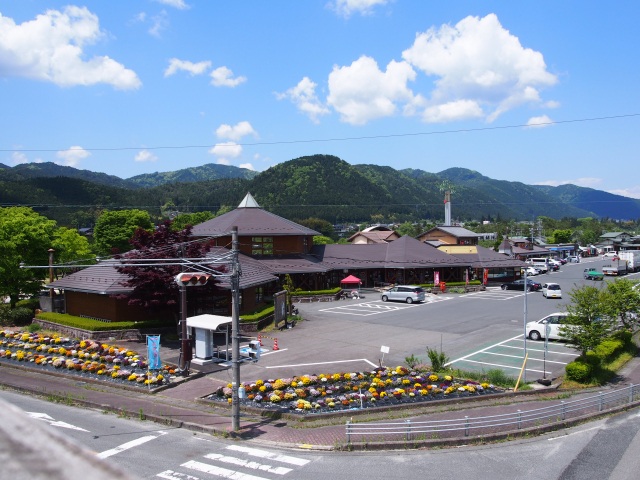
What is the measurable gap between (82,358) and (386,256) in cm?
3734

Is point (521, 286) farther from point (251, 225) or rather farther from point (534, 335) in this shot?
point (251, 225)

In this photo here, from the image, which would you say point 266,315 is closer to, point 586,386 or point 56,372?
point 56,372

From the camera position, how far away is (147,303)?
26.2 m

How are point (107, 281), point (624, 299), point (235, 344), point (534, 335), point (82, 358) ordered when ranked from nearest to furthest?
point (235, 344) < point (82, 358) < point (624, 299) < point (534, 335) < point (107, 281)

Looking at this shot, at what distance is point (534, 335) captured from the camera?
92.7 ft

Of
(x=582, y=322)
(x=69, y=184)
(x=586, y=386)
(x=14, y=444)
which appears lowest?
(x=586, y=386)

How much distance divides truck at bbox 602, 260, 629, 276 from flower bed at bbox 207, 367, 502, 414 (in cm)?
5477

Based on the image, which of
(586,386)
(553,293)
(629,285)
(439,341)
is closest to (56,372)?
(439,341)

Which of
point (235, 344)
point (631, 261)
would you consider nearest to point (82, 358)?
point (235, 344)

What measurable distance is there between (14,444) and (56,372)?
2316 cm

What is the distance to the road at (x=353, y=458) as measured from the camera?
12.2m

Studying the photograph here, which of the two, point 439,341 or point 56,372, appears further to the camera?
point 439,341

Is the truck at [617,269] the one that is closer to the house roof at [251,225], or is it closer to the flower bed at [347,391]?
the house roof at [251,225]

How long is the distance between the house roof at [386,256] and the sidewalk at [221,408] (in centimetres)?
3039
